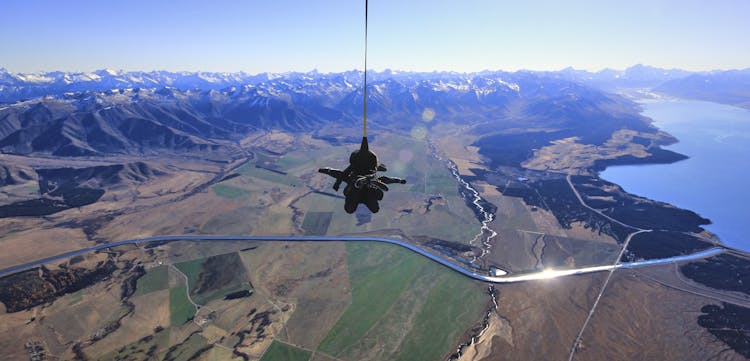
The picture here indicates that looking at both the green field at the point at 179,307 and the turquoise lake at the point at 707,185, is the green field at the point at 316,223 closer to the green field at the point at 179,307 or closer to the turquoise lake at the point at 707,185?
the green field at the point at 179,307

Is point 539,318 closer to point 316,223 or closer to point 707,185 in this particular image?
point 316,223

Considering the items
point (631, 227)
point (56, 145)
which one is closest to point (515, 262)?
point (631, 227)

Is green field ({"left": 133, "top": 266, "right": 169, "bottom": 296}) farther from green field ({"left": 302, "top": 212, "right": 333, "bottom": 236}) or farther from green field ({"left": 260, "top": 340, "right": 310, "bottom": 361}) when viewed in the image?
green field ({"left": 302, "top": 212, "right": 333, "bottom": 236})

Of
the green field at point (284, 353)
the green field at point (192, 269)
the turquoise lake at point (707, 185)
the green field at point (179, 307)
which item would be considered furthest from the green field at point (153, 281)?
the turquoise lake at point (707, 185)

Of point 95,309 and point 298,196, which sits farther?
point 298,196

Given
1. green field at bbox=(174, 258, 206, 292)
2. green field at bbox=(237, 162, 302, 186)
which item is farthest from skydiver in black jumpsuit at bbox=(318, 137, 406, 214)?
green field at bbox=(237, 162, 302, 186)

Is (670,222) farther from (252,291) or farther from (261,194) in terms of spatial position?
(261,194)
